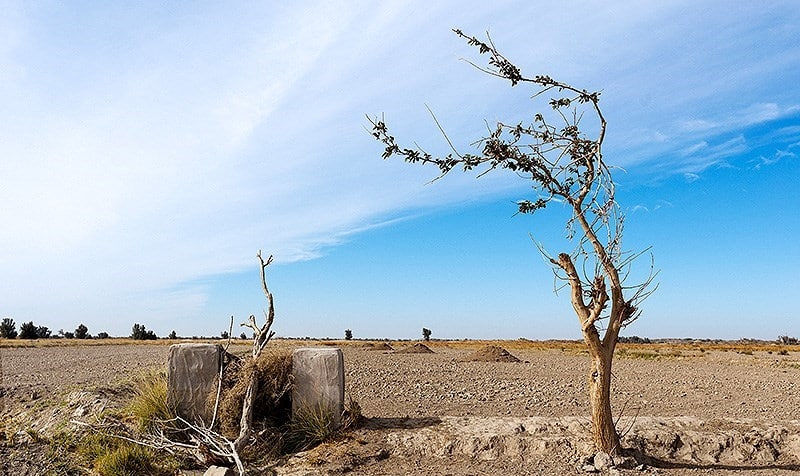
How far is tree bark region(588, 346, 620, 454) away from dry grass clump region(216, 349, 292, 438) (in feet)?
14.1

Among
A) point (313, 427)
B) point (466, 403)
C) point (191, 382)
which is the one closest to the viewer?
point (313, 427)

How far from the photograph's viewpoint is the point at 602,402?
852 cm

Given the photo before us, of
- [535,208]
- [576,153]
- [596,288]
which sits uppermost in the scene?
[576,153]

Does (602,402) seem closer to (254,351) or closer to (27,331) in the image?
(254,351)

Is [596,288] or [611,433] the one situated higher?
[596,288]

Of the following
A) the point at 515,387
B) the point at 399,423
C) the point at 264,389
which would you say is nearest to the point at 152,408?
the point at 264,389

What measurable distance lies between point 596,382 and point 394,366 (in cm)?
1243

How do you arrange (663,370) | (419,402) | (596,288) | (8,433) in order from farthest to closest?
(663,370)
(419,402)
(8,433)
(596,288)

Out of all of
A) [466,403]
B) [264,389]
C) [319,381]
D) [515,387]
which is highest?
[319,381]

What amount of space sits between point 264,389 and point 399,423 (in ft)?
6.75

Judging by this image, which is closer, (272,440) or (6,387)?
(272,440)

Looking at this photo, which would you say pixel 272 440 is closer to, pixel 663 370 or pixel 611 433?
pixel 611 433

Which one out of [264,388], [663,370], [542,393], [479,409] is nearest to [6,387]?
[264,388]

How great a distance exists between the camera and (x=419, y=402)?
1392 cm
